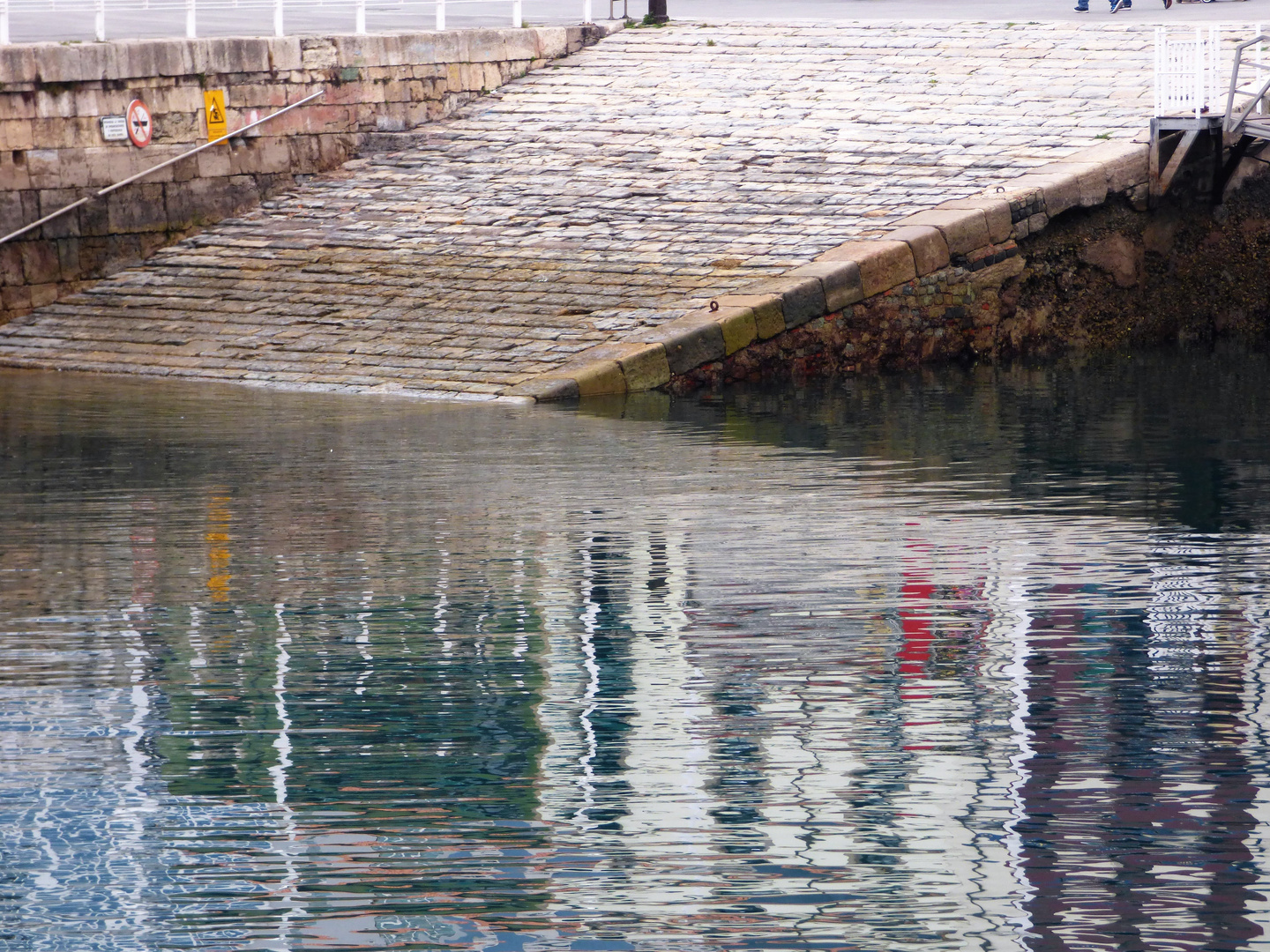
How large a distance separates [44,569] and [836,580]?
3.55 meters

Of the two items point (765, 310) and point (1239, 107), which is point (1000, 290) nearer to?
point (765, 310)

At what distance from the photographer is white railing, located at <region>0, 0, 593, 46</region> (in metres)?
18.4

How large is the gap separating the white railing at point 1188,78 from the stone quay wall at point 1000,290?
1.59ft

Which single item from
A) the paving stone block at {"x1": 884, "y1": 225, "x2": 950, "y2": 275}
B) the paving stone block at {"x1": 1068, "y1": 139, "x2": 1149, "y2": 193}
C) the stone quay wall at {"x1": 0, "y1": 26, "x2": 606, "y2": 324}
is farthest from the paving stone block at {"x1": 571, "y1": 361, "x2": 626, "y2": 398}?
the stone quay wall at {"x1": 0, "y1": 26, "x2": 606, "y2": 324}

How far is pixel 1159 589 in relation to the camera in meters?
8.20

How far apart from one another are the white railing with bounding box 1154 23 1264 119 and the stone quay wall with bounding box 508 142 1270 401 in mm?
484

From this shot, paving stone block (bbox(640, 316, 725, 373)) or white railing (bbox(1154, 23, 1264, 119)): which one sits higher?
white railing (bbox(1154, 23, 1264, 119))

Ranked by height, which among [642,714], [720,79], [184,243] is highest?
[720,79]

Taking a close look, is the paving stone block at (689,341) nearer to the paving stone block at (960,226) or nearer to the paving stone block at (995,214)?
the paving stone block at (960,226)

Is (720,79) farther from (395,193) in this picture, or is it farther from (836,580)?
(836,580)

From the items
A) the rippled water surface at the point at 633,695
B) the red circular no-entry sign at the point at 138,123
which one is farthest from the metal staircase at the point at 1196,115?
the red circular no-entry sign at the point at 138,123

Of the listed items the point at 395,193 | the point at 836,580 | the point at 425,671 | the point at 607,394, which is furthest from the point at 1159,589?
the point at 395,193

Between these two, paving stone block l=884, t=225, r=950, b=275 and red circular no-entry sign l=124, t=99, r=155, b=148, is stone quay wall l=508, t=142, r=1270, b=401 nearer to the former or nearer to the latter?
paving stone block l=884, t=225, r=950, b=275

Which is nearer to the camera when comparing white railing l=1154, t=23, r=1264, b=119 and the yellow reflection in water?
the yellow reflection in water
